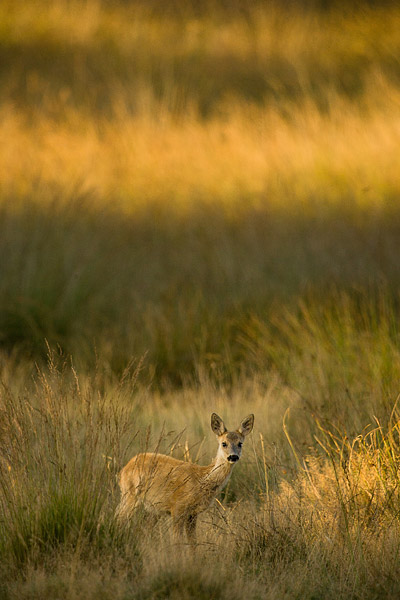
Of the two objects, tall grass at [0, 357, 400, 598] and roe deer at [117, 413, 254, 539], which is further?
roe deer at [117, 413, 254, 539]

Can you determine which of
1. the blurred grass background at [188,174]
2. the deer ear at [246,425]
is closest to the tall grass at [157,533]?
the deer ear at [246,425]

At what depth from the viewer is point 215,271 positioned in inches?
478

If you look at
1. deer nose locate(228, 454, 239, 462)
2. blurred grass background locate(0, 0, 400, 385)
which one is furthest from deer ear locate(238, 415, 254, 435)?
blurred grass background locate(0, 0, 400, 385)

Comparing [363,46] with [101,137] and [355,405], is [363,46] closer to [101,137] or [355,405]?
[101,137]

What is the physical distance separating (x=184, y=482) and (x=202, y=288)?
258 inches

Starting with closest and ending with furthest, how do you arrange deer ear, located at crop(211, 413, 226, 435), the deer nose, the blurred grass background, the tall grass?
the tall grass → the deer nose → deer ear, located at crop(211, 413, 226, 435) → the blurred grass background

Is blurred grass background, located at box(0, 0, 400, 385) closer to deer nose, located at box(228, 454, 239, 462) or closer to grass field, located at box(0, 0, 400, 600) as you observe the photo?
grass field, located at box(0, 0, 400, 600)

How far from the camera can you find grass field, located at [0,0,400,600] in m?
4.89

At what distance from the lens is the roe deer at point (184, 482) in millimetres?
5250

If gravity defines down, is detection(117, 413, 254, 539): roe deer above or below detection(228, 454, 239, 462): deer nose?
below

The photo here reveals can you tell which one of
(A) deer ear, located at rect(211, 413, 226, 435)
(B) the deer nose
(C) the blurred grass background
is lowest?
(B) the deer nose

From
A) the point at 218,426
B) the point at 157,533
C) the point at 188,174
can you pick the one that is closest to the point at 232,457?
the point at 218,426

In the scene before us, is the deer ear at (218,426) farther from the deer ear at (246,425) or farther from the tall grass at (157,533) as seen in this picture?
the tall grass at (157,533)

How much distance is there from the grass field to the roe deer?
142 millimetres
